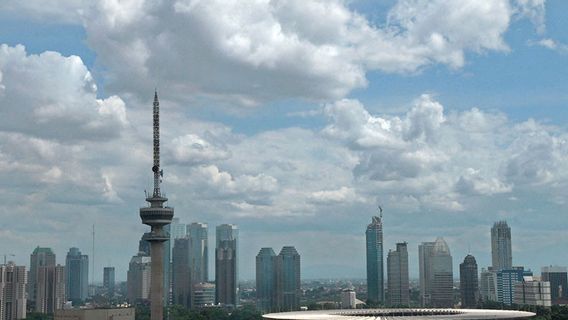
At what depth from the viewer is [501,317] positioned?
149m

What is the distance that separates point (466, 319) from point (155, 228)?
88.3 metres

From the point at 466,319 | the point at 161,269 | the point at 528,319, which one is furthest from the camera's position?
the point at 161,269

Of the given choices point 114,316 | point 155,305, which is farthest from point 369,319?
point 155,305

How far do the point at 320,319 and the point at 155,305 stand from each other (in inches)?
2466

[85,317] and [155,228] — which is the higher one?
[155,228]

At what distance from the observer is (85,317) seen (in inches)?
6417

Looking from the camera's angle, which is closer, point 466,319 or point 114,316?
point 466,319

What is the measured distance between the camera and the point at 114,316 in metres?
168

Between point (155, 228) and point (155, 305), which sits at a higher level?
point (155, 228)

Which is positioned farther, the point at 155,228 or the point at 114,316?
the point at 155,228

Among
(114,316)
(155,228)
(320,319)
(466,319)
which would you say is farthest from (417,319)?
(155,228)

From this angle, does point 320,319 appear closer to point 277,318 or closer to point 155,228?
point 277,318

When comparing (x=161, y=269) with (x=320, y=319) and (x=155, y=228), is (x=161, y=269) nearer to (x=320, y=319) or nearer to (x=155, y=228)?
(x=155, y=228)

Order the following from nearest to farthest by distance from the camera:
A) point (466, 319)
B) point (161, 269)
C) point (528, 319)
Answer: point (466, 319) → point (528, 319) → point (161, 269)
